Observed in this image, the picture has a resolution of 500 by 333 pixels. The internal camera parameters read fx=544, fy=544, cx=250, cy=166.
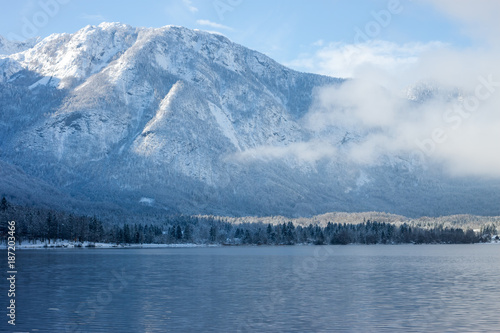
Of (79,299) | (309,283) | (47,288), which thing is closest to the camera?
(79,299)

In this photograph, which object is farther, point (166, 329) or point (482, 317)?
point (482, 317)

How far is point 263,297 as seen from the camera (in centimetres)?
7469

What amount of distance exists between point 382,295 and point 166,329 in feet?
117

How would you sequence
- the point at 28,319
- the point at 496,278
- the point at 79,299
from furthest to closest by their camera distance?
the point at 496,278
the point at 79,299
the point at 28,319

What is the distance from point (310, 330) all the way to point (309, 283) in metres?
40.9

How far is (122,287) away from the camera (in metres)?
87.3

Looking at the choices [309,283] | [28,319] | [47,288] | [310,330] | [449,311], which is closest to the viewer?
[310,330]

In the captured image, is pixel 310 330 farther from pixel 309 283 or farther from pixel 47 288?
pixel 47 288

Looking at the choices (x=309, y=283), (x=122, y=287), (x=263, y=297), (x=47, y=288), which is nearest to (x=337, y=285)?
(x=309, y=283)

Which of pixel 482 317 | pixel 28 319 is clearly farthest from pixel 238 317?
pixel 482 317

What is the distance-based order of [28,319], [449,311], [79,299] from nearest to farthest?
[28,319], [449,311], [79,299]

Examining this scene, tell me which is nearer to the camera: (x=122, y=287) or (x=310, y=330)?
(x=310, y=330)

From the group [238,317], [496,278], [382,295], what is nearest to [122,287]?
[238,317]

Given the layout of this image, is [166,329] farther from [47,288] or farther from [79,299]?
[47,288]
